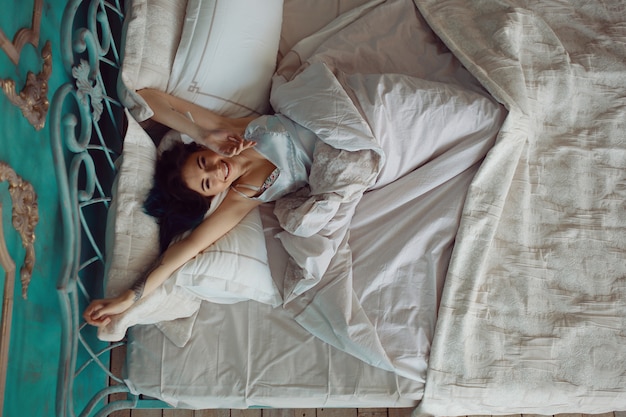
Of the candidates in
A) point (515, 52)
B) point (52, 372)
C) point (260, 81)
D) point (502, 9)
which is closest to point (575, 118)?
point (515, 52)

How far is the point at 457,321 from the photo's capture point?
4.76ft

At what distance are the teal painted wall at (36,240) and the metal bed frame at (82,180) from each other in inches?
1.6

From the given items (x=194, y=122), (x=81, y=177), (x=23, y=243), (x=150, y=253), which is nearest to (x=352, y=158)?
(x=194, y=122)

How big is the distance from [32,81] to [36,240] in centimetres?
31

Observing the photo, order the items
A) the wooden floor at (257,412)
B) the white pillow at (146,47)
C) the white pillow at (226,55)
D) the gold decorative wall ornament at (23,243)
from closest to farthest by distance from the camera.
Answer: the gold decorative wall ornament at (23,243) < the white pillow at (146,47) < the white pillow at (226,55) < the wooden floor at (257,412)

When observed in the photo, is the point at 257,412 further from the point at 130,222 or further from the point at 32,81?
the point at 32,81

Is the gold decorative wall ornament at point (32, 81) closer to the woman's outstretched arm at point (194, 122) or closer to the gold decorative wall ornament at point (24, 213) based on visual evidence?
the gold decorative wall ornament at point (24, 213)

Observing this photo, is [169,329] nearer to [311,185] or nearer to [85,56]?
[311,185]

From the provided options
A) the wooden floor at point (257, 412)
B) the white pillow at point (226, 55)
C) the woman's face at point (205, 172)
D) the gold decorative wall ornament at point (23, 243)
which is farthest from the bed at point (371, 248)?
the gold decorative wall ornament at point (23, 243)

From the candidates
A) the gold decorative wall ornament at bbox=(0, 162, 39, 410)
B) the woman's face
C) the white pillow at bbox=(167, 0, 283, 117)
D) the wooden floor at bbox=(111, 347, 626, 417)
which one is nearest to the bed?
the white pillow at bbox=(167, 0, 283, 117)

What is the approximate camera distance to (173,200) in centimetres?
140

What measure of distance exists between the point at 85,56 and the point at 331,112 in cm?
70

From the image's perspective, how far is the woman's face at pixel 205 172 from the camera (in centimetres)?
141

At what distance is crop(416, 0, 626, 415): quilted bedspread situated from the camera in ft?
4.75
